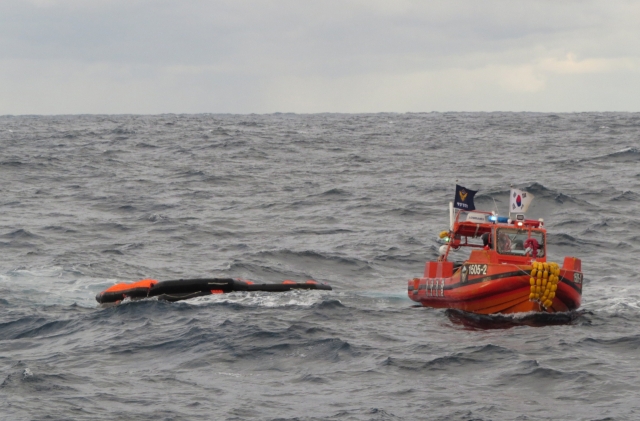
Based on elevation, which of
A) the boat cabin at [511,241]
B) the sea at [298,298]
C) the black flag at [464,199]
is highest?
the black flag at [464,199]

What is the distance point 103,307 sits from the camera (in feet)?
85.4

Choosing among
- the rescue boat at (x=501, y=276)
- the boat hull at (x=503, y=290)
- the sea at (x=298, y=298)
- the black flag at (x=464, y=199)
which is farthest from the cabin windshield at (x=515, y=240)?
the sea at (x=298, y=298)

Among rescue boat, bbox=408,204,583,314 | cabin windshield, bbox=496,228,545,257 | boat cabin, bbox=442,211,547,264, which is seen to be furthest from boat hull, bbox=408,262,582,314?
cabin windshield, bbox=496,228,545,257

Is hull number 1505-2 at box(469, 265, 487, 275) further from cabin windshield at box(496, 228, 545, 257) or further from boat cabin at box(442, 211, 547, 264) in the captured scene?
cabin windshield at box(496, 228, 545, 257)

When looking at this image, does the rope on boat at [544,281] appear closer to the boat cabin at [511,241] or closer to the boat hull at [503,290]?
the boat hull at [503,290]

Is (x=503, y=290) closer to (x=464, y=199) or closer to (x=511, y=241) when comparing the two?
(x=511, y=241)

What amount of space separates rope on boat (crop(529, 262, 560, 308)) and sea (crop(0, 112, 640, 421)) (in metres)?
0.69

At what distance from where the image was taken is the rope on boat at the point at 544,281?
921 inches

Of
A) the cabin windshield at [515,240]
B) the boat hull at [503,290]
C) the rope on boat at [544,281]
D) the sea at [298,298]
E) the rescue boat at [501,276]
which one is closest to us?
the sea at [298,298]

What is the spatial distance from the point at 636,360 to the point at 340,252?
17.2m

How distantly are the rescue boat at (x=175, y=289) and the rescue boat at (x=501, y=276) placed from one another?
469 cm

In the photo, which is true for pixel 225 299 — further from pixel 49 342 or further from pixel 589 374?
pixel 589 374

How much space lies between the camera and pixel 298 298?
1049 inches

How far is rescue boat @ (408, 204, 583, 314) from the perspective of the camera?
23.8 meters
